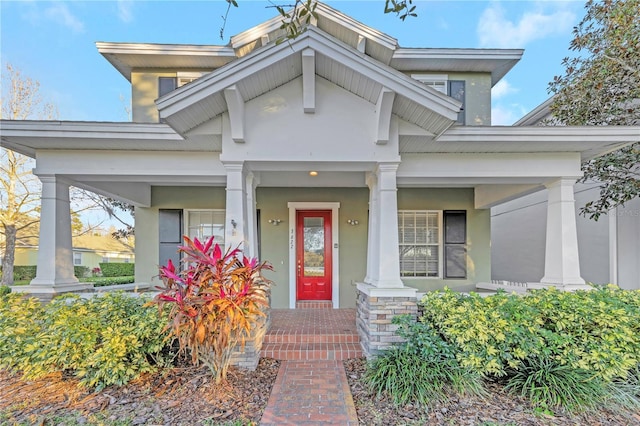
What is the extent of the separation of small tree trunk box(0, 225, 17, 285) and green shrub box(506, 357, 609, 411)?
18.2m

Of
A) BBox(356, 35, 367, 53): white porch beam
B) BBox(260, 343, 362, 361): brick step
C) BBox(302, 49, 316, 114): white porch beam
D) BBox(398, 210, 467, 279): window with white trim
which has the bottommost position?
BBox(260, 343, 362, 361): brick step

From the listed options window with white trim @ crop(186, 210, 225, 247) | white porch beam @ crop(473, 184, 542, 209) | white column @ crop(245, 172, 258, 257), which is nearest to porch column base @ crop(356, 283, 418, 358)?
white column @ crop(245, 172, 258, 257)

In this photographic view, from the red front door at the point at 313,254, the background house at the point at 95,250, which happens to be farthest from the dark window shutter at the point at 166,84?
the background house at the point at 95,250

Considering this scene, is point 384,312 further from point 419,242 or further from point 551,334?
point 419,242

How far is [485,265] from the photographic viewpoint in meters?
7.82

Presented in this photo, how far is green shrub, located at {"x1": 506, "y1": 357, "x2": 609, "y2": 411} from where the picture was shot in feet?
11.6

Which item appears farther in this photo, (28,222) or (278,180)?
(28,222)

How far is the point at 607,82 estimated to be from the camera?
623 centimetres

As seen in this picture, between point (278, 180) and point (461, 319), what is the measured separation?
452 centimetres

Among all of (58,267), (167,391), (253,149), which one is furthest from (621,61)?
(58,267)

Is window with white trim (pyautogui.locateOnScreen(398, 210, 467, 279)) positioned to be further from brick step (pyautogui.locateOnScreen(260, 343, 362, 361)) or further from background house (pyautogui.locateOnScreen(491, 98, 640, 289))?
brick step (pyautogui.locateOnScreen(260, 343, 362, 361))

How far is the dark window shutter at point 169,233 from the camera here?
25.0 feet

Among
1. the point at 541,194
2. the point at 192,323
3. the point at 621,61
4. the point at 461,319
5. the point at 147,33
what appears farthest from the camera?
the point at 541,194

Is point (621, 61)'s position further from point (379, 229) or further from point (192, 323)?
point (192, 323)
